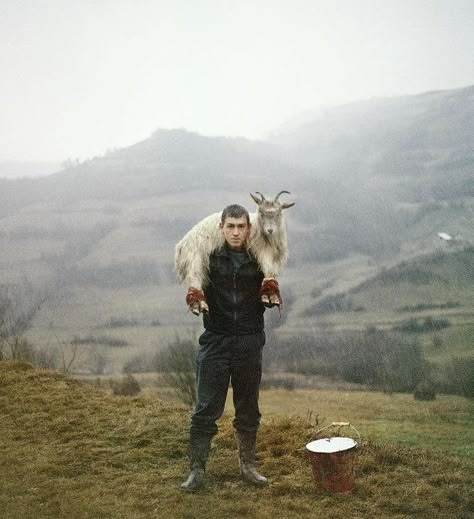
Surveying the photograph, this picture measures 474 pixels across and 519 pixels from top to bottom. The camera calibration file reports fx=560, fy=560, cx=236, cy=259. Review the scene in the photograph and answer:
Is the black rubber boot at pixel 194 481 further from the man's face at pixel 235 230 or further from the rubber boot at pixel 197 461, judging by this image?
the man's face at pixel 235 230

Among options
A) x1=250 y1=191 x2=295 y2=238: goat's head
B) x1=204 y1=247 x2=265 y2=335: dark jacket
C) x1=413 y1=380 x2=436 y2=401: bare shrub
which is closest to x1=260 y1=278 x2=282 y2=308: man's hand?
x1=204 y1=247 x2=265 y2=335: dark jacket

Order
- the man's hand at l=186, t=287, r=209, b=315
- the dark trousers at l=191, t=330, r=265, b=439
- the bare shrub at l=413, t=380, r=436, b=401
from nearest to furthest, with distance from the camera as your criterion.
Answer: the man's hand at l=186, t=287, r=209, b=315 < the dark trousers at l=191, t=330, r=265, b=439 < the bare shrub at l=413, t=380, r=436, b=401

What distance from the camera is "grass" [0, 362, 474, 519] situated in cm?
434

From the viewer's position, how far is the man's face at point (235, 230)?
451 cm

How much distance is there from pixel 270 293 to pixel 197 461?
1579mm

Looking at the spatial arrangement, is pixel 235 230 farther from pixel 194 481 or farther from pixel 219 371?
pixel 194 481

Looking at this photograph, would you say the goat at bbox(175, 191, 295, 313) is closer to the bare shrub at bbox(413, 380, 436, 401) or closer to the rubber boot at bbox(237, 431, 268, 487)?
the rubber boot at bbox(237, 431, 268, 487)

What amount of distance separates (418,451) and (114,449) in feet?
10.4

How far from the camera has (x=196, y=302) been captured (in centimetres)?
425

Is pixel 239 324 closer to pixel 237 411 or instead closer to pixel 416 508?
pixel 237 411

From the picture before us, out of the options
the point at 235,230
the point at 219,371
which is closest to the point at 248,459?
the point at 219,371

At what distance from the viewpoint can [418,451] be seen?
5.62m

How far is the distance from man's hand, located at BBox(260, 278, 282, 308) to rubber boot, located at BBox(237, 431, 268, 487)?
4.05 feet

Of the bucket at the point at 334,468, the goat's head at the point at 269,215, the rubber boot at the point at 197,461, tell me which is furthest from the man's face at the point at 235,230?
the bucket at the point at 334,468
